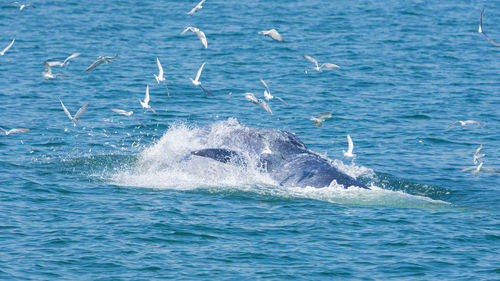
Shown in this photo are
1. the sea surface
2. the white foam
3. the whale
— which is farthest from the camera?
the whale

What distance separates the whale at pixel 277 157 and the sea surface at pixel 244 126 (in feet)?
1.05

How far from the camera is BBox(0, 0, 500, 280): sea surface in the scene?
18172mm

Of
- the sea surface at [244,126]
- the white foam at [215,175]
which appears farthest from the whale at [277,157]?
the sea surface at [244,126]

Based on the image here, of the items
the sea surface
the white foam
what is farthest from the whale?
the sea surface

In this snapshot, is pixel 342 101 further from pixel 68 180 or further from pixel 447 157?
pixel 68 180

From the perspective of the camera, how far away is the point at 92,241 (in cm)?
1875

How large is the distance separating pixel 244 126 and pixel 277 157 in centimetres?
198

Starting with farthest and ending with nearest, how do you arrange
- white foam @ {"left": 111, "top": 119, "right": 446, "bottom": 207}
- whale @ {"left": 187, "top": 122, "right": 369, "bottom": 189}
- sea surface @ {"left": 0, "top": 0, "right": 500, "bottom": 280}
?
1. whale @ {"left": 187, "top": 122, "right": 369, "bottom": 189}
2. white foam @ {"left": 111, "top": 119, "right": 446, "bottom": 207}
3. sea surface @ {"left": 0, "top": 0, "right": 500, "bottom": 280}

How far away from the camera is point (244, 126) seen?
83.7 feet

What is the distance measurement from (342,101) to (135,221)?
16.6 m

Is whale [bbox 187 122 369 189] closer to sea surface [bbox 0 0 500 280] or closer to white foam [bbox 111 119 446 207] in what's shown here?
white foam [bbox 111 119 446 207]

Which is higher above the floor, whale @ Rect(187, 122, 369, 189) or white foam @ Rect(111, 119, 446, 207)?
whale @ Rect(187, 122, 369, 189)

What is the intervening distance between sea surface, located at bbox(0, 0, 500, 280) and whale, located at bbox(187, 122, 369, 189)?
320 mm

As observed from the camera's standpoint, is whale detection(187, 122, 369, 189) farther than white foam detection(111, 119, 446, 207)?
Yes
